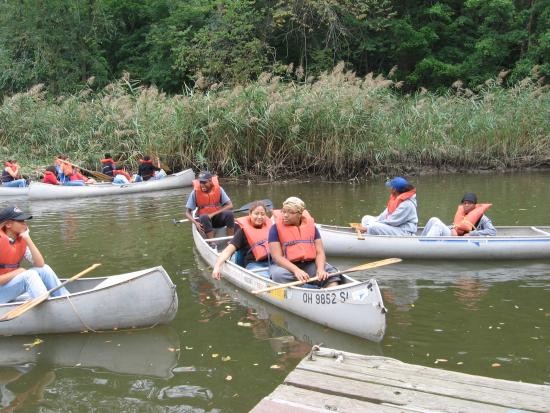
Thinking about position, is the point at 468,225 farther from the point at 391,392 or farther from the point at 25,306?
the point at 25,306

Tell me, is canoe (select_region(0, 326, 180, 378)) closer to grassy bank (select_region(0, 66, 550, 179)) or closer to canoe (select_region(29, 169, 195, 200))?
canoe (select_region(29, 169, 195, 200))

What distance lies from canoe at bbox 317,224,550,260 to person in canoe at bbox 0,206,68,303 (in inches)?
159

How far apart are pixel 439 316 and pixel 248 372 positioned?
82.9 inches

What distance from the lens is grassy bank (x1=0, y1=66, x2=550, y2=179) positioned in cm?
1563

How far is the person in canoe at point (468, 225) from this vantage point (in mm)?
8148

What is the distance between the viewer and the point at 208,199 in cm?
898

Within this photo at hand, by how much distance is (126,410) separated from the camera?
4.33 metres

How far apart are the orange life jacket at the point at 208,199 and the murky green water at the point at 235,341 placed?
2.08 feet

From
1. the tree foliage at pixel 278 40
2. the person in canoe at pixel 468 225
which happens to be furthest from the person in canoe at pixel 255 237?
the tree foliage at pixel 278 40

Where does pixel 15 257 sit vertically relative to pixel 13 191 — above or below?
above

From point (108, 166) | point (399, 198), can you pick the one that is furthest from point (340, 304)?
point (108, 166)

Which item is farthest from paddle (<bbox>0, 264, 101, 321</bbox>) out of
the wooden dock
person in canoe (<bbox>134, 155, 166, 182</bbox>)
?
person in canoe (<bbox>134, 155, 166, 182</bbox>)

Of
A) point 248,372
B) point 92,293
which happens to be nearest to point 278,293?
point 248,372

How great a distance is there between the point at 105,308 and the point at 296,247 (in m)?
1.81
